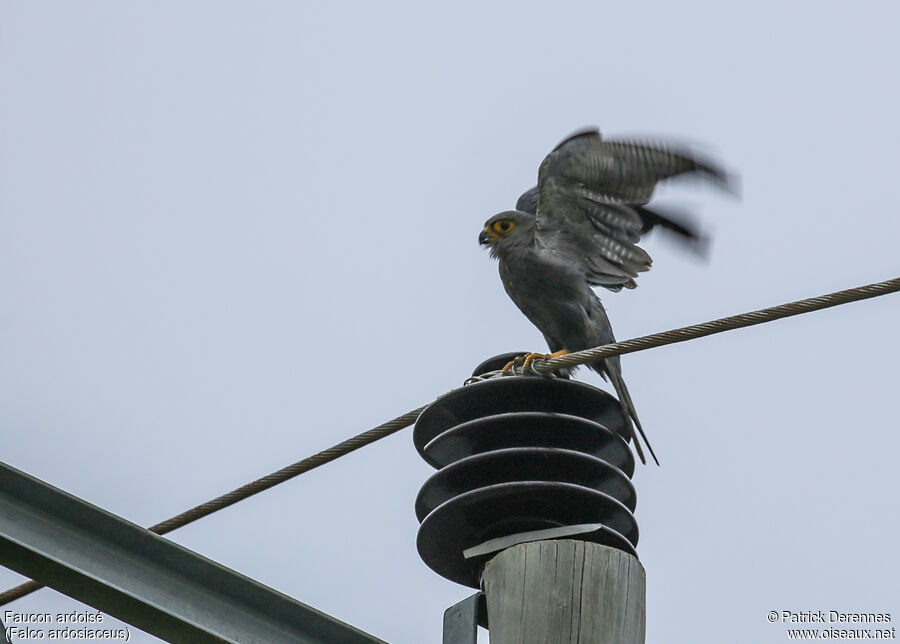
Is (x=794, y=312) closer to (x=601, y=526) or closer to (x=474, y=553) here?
(x=601, y=526)

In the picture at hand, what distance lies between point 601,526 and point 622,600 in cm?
34

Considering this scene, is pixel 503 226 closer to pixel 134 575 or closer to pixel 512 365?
pixel 512 365

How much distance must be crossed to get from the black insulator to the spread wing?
2.68 m

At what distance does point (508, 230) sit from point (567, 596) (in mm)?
4315

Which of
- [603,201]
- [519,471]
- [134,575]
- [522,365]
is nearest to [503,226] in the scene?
[603,201]

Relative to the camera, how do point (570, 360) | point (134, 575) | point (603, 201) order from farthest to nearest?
point (603, 201)
point (570, 360)
point (134, 575)

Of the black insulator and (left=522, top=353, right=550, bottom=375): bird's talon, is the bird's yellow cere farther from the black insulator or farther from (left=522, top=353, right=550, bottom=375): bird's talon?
the black insulator

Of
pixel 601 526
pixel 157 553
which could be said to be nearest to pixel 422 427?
pixel 601 526

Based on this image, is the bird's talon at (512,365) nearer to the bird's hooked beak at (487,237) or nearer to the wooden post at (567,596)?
the wooden post at (567,596)

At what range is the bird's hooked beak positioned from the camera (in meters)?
7.09

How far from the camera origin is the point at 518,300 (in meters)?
7.11

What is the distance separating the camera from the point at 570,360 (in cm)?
436

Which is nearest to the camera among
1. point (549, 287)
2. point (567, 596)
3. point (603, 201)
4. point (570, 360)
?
point (567, 596)

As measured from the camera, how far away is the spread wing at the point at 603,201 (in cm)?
635
